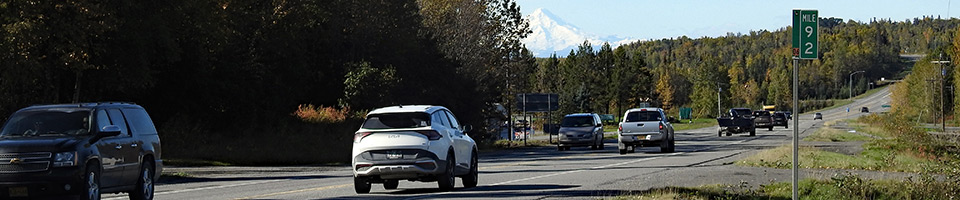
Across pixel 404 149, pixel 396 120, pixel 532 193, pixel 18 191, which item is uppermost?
pixel 396 120

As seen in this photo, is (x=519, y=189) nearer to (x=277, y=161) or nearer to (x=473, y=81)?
(x=277, y=161)

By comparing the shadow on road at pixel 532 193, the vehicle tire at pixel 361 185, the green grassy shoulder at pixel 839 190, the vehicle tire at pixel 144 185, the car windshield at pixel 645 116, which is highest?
the car windshield at pixel 645 116

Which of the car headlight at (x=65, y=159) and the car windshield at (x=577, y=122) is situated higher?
the car headlight at (x=65, y=159)

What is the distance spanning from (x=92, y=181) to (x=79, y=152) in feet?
1.63

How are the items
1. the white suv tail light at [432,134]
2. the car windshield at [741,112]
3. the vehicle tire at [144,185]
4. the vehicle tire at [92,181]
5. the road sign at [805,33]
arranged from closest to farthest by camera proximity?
the road sign at [805,33]
the vehicle tire at [92,181]
the vehicle tire at [144,185]
the white suv tail light at [432,134]
the car windshield at [741,112]

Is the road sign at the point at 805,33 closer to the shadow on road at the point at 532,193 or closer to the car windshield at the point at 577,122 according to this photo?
the shadow on road at the point at 532,193

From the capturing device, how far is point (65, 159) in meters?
15.8

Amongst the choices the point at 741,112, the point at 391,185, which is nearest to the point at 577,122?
the point at 741,112

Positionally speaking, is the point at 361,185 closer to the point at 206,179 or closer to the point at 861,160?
the point at 206,179

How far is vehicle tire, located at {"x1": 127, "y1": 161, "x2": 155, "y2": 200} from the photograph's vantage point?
17.8 m

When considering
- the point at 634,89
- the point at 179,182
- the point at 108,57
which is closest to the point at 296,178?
the point at 179,182

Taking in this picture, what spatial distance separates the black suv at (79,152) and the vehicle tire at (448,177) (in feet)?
14.9

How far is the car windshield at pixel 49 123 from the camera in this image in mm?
16797

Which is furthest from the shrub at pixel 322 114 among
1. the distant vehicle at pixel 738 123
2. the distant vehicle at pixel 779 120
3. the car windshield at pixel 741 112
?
the distant vehicle at pixel 779 120
